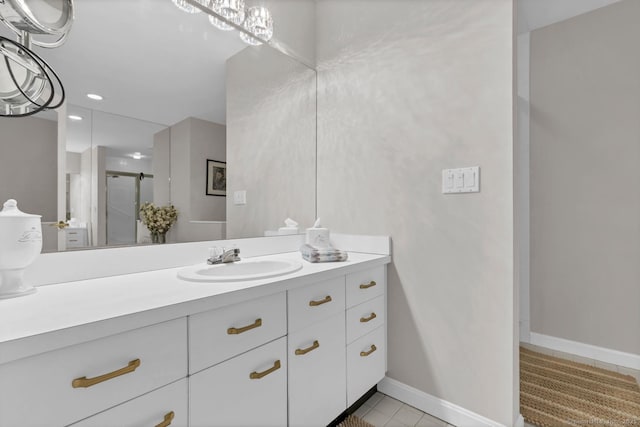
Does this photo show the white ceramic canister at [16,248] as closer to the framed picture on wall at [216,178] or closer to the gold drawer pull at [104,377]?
the gold drawer pull at [104,377]

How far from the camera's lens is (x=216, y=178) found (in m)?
1.57

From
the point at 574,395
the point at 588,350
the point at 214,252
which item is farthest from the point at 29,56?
the point at 588,350

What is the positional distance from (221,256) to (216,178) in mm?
419

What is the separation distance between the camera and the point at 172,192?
139 cm

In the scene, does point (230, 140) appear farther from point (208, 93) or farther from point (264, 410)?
point (264, 410)

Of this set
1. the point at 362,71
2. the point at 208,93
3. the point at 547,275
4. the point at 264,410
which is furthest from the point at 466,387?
the point at 208,93

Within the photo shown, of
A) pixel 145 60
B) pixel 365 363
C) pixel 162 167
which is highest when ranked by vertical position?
pixel 145 60

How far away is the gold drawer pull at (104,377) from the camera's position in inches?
25.7

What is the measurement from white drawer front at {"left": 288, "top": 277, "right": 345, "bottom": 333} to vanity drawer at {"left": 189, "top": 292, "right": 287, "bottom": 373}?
5 cm

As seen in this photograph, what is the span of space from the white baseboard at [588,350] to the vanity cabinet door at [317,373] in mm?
1905

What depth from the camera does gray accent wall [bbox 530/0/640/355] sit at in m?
2.07

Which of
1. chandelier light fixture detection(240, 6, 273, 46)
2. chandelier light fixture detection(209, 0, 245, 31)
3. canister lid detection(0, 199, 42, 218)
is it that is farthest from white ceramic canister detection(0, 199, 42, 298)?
chandelier light fixture detection(240, 6, 273, 46)

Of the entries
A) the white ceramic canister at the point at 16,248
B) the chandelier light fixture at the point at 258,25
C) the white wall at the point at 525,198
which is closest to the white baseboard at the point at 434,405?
the white wall at the point at 525,198

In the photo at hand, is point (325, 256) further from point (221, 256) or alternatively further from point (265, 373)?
→ point (265, 373)
